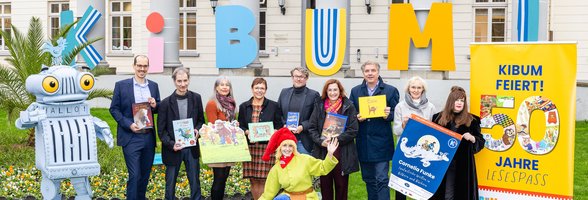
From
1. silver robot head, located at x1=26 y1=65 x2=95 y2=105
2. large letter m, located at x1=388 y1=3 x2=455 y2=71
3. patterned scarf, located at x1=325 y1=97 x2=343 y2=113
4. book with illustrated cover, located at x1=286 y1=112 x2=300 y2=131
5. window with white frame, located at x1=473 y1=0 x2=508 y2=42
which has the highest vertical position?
window with white frame, located at x1=473 y1=0 x2=508 y2=42

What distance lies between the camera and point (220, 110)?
8992 millimetres

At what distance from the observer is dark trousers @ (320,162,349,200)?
911 cm

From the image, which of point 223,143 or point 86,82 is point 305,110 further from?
point 86,82

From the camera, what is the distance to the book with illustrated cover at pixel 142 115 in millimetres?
9016

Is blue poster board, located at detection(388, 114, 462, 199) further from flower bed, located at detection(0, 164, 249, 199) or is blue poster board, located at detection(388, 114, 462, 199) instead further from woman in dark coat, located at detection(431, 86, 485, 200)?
flower bed, located at detection(0, 164, 249, 199)

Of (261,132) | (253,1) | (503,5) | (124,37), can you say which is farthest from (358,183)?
(124,37)

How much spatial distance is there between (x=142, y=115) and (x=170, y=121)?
12.6 inches

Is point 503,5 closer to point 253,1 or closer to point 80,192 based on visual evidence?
point 253,1

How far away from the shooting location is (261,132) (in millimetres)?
8938

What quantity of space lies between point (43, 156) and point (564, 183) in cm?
546

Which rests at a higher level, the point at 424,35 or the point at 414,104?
the point at 424,35

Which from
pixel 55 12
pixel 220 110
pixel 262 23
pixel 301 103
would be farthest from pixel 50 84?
pixel 55 12

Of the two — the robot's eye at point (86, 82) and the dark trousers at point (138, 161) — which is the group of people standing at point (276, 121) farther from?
the robot's eye at point (86, 82)

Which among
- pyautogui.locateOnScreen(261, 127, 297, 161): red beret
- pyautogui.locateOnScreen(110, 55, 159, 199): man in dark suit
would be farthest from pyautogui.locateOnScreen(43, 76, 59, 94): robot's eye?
pyautogui.locateOnScreen(261, 127, 297, 161): red beret
